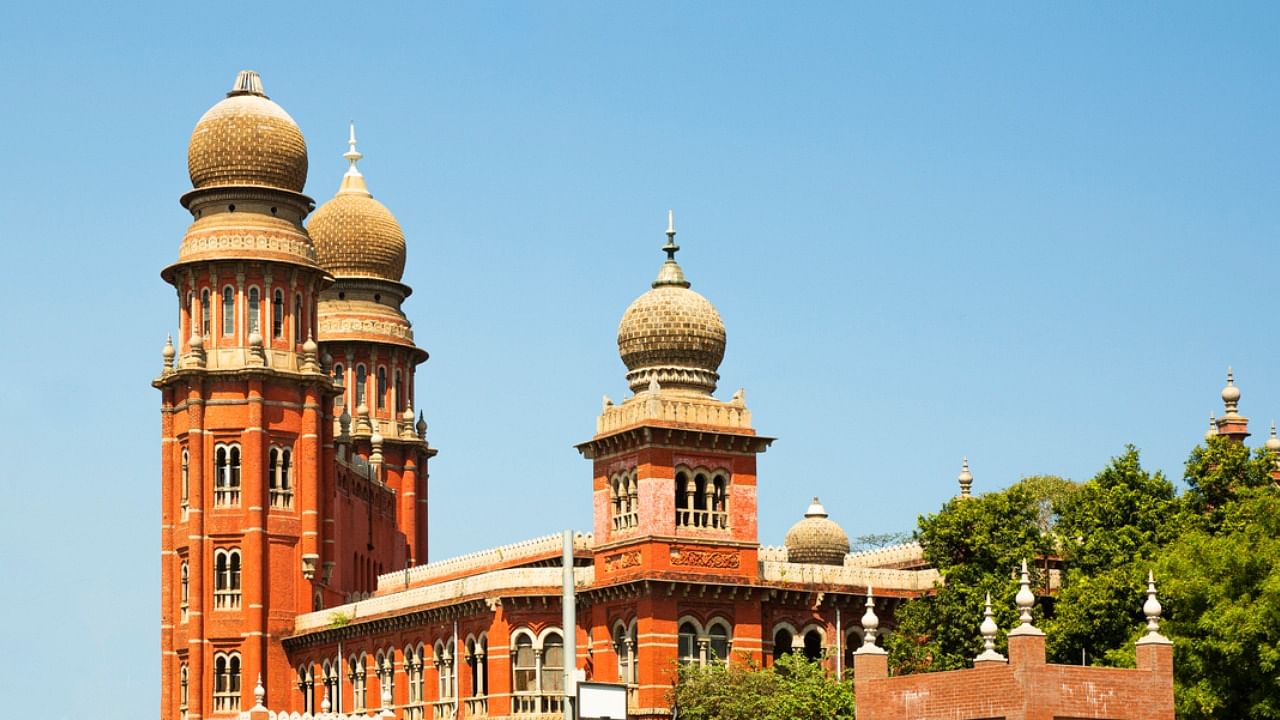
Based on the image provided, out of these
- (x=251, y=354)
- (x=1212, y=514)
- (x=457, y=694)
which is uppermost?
(x=251, y=354)

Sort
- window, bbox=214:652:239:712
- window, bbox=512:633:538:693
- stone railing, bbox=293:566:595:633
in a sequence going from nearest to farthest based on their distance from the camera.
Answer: window, bbox=512:633:538:693, stone railing, bbox=293:566:595:633, window, bbox=214:652:239:712

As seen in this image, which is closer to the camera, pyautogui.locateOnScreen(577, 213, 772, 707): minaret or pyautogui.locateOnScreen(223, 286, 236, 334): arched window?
pyautogui.locateOnScreen(577, 213, 772, 707): minaret

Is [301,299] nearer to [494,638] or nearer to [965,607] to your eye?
[494,638]

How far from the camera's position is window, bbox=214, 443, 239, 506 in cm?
8562

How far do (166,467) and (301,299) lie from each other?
25.8ft

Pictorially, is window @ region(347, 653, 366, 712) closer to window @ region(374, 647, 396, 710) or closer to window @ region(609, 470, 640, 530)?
window @ region(374, 647, 396, 710)

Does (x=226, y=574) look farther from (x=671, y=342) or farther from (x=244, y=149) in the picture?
(x=671, y=342)

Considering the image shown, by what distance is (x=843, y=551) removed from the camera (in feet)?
269

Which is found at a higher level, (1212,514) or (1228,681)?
(1212,514)

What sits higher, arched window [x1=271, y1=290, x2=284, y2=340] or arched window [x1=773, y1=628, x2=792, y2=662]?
arched window [x1=271, y1=290, x2=284, y2=340]

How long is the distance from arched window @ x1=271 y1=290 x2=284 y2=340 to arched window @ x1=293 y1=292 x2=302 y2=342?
561mm

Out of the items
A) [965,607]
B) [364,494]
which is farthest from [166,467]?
[965,607]

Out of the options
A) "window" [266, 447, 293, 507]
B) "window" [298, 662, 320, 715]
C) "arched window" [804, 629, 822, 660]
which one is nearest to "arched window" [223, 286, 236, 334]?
"window" [266, 447, 293, 507]

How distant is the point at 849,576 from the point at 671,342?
359 inches
